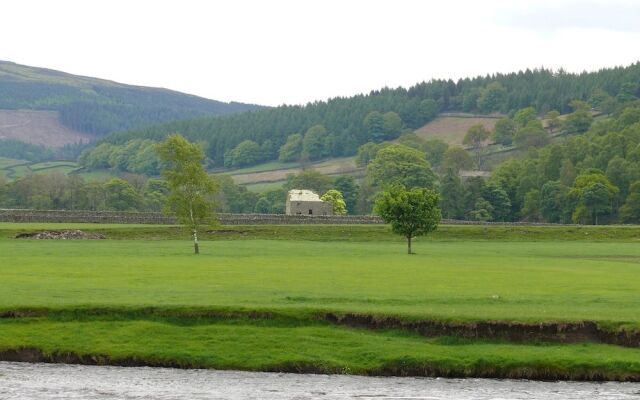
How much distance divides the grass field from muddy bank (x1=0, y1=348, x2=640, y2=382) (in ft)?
0.16

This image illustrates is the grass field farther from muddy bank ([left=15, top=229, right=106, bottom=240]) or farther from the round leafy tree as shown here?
muddy bank ([left=15, top=229, right=106, bottom=240])

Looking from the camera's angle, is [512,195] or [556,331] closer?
[556,331]

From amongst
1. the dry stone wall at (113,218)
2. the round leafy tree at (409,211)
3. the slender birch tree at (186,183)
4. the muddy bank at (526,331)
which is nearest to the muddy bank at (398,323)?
the muddy bank at (526,331)

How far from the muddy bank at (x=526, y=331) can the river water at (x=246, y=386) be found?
316 cm

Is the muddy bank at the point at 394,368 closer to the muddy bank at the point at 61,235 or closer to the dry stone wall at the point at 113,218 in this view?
the muddy bank at the point at 61,235

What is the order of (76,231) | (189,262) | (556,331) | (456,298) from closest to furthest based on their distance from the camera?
(556,331) → (456,298) → (189,262) → (76,231)

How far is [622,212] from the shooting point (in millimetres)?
167625

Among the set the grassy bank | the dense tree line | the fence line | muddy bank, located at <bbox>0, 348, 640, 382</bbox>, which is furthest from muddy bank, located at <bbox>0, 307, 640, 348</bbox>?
the dense tree line

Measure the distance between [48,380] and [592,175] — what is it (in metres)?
153

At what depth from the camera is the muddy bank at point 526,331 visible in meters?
38.2

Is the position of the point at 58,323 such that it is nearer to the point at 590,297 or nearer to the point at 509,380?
the point at 509,380

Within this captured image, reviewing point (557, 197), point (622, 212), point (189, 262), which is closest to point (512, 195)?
point (557, 197)

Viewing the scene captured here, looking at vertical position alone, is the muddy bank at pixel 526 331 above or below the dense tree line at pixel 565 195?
below

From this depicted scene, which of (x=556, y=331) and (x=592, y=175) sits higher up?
(x=592, y=175)
